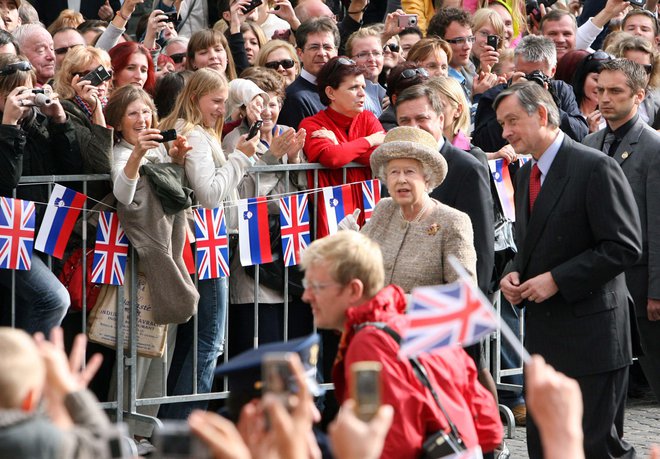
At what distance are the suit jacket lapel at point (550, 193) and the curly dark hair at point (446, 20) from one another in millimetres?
4009

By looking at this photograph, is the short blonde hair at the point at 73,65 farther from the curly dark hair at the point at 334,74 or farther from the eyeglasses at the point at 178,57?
the eyeglasses at the point at 178,57

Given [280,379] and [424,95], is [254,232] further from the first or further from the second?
[280,379]

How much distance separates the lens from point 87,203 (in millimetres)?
7672

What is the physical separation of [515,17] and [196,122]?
6071 mm

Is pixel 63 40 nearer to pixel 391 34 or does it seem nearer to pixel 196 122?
pixel 196 122

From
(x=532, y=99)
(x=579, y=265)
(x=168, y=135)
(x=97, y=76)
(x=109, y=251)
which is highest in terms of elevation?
(x=97, y=76)

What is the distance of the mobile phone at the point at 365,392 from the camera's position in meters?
3.19

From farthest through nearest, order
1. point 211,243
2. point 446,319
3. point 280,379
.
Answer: point 211,243, point 446,319, point 280,379

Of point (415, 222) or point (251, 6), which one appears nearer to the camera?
point (415, 222)

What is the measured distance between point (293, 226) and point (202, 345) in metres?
0.90

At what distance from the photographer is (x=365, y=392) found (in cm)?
322

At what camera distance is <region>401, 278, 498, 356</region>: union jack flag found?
14.5ft

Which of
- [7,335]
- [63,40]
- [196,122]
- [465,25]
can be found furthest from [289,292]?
[7,335]

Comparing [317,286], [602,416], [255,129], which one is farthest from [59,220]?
[602,416]
